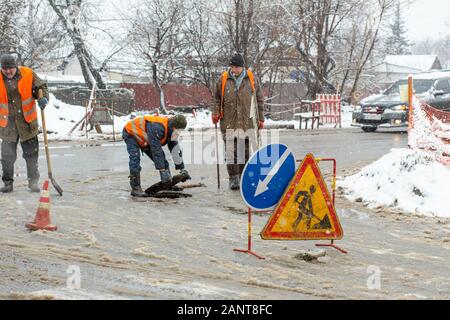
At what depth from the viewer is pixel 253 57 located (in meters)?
29.3

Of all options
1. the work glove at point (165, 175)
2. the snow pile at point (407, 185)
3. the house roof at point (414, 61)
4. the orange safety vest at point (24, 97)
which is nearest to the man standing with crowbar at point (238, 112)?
the work glove at point (165, 175)

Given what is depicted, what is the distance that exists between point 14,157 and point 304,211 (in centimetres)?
475

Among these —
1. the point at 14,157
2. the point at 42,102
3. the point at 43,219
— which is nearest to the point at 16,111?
the point at 42,102

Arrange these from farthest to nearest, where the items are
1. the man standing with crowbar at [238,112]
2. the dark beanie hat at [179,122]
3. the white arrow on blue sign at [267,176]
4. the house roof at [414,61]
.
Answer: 1. the house roof at [414,61]
2. the man standing with crowbar at [238,112]
3. the dark beanie hat at [179,122]
4. the white arrow on blue sign at [267,176]

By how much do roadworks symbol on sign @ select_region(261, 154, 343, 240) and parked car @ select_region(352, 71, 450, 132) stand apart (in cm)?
1474

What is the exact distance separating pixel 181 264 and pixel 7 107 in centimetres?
445

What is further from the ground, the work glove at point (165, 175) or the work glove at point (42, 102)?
the work glove at point (42, 102)

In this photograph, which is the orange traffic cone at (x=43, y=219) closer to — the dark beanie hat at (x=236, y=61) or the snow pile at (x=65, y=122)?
the dark beanie hat at (x=236, y=61)

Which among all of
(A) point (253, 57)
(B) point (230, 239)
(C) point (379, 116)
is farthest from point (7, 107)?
(A) point (253, 57)

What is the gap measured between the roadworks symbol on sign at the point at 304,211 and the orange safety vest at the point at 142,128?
10.0ft

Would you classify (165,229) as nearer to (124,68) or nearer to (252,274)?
(252,274)

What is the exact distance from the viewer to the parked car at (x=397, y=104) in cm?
2078

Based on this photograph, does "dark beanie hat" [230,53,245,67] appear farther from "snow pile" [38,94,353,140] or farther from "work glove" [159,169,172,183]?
"snow pile" [38,94,353,140]

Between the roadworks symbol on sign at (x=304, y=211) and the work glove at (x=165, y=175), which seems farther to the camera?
the work glove at (x=165, y=175)
